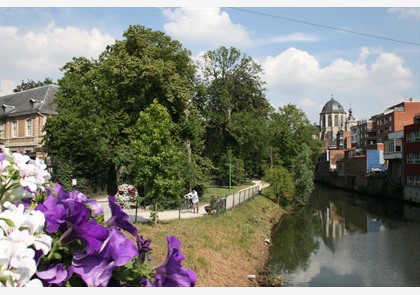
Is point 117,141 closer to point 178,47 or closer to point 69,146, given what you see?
point 69,146

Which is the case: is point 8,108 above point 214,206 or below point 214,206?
above

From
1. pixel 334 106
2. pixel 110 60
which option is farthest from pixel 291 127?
pixel 334 106

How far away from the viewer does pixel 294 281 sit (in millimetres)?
17438

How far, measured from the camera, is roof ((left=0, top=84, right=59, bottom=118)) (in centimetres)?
4159

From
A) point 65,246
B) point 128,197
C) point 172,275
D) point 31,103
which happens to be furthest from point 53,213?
point 31,103

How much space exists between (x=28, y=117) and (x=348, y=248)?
35.5 metres

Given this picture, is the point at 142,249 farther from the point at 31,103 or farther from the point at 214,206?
the point at 31,103

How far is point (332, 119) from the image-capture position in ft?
525

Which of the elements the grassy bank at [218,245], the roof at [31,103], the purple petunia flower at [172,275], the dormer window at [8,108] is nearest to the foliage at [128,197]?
the grassy bank at [218,245]

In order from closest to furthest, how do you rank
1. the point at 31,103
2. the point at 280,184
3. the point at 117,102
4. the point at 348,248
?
the point at 348,248, the point at 117,102, the point at 280,184, the point at 31,103

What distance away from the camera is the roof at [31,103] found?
1638 inches

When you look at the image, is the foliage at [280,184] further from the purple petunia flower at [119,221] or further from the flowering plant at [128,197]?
the purple petunia flower at [119,221]

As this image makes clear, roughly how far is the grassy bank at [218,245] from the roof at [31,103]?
26565mm

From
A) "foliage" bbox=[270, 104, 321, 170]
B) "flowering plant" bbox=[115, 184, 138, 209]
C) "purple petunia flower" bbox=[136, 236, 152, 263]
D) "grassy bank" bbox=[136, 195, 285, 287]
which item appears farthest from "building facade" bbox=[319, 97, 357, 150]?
"purple petunia flower" bbox=[136, 236, 152, 263]
